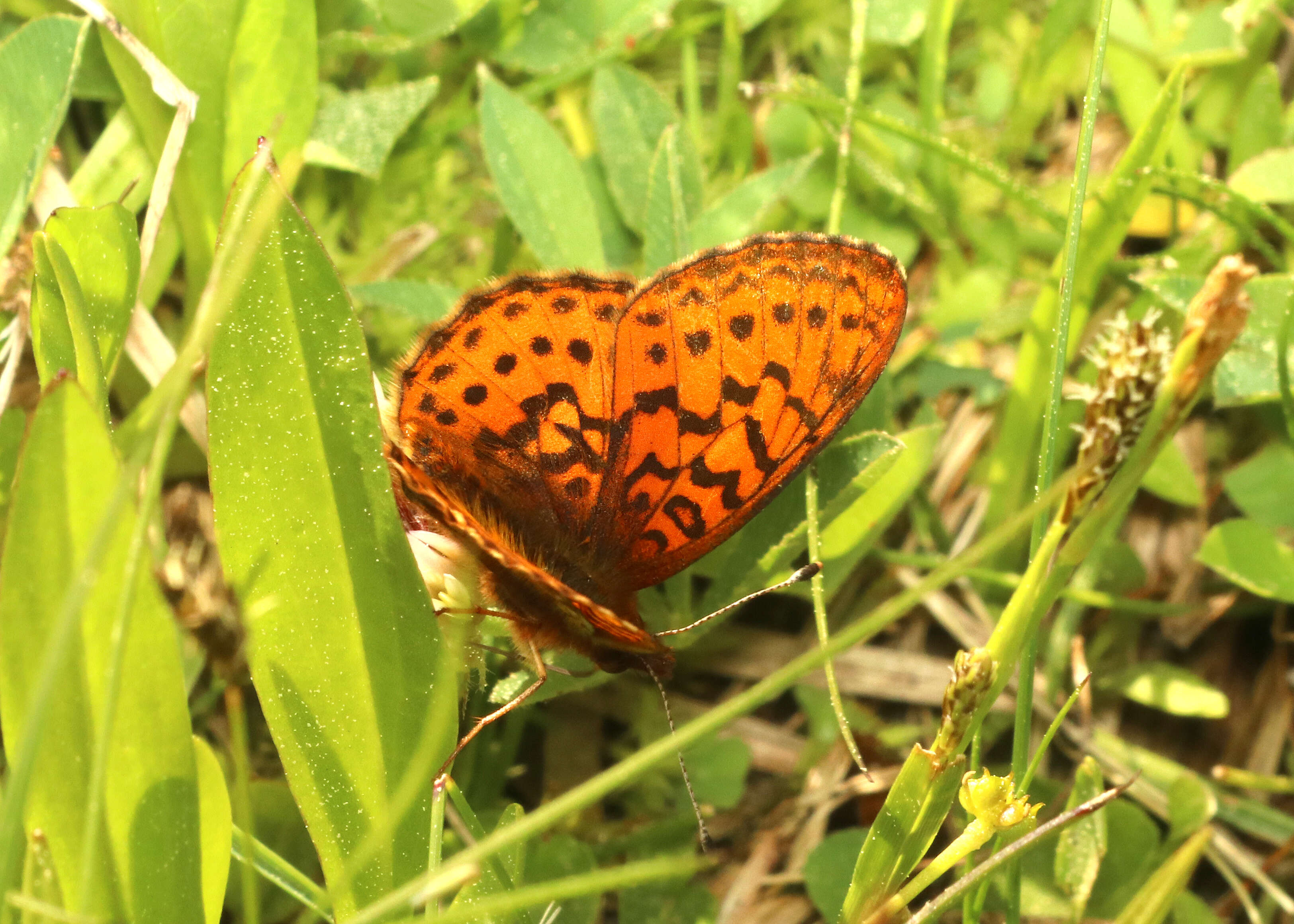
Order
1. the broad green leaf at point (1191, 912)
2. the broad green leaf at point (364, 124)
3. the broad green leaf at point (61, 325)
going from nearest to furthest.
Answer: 1. the broad green leaf at point (61, 325)
2. the broad green leaf at point (1191, 912)
3. the broad green leaf at point (364, 124)

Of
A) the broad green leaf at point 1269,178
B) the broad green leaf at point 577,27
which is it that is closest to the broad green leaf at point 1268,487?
the broad green leaf at point 1269,178

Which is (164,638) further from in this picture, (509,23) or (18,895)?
(509,23)

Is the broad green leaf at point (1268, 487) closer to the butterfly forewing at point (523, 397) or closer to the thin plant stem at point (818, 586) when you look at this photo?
the thin plant stem at point (818, 586)

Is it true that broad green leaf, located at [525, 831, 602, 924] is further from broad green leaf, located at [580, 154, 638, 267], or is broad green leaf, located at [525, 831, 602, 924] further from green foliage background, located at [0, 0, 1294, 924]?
broad green leaf, located at [580, 154, 638, 267]

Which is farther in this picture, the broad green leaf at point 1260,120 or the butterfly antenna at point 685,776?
the broad green leaf at point 1260,120

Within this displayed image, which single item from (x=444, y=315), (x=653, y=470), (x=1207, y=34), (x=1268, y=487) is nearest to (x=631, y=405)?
(x=653, y=470)

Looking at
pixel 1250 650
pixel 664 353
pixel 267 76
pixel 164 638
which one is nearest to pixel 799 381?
pixel 664 353

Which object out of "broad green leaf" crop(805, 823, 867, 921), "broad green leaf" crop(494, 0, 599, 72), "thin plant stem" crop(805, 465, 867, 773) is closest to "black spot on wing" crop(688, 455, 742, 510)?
"thin plant stem" crop(805, 465, 867, 773)
